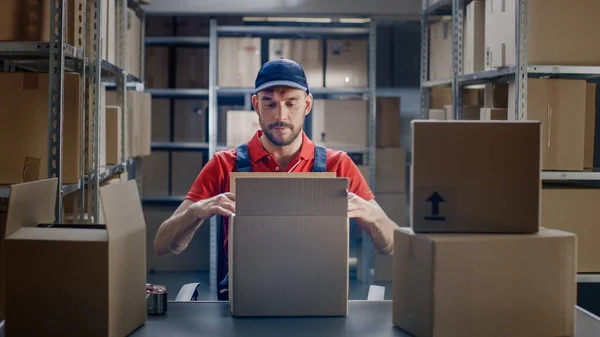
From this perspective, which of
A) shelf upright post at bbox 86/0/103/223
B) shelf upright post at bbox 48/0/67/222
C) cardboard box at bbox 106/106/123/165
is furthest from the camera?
cardboard box at bbox 106/106/123/165

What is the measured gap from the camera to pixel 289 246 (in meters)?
1.48

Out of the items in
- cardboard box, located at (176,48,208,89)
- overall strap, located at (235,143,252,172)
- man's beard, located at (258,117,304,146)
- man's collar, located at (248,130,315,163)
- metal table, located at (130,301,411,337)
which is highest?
cardboard box, located at (176,48,208,89)

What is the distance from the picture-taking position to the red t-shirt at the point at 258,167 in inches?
97.2

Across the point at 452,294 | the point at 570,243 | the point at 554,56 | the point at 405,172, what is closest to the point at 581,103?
the point at 554,56

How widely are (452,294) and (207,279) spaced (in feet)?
12.2

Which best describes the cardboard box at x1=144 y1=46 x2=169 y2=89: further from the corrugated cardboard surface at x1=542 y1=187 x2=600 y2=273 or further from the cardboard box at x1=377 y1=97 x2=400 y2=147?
the corrugated cardboard surface at x1=542 y1=187 x2=600 y2=273

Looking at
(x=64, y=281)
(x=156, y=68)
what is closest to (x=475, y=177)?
(x=64, y=281)

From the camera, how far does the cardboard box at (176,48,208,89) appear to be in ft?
16.4

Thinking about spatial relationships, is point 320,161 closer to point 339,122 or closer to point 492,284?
point 492,284

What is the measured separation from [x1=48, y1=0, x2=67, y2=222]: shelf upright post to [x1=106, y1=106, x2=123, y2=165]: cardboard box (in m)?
0.95

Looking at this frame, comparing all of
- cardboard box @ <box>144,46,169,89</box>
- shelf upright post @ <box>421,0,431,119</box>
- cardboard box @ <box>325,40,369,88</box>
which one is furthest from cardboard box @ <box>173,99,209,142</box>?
shelf upright post @ <box>421,0,431,119</box>

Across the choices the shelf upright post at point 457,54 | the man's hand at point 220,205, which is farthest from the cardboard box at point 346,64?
the man's hand at point 220,205

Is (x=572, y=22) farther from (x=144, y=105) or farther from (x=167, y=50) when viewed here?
(x=167, y=50)

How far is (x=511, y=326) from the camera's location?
1.38m
